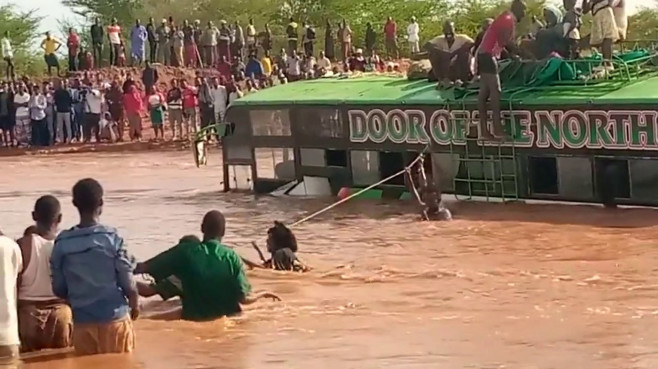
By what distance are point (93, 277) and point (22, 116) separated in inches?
1095

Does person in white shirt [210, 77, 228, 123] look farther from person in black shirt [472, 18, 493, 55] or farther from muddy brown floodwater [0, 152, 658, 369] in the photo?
person in black shirt [472, 18, 493, 55]

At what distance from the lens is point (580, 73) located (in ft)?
63.8

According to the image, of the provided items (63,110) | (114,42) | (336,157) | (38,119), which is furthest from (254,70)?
(336,157)

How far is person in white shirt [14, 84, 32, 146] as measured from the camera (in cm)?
3475

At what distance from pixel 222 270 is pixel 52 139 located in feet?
87.7

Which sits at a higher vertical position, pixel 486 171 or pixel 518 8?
pixel 518 8

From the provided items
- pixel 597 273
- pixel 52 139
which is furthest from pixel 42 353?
pixel 52 139

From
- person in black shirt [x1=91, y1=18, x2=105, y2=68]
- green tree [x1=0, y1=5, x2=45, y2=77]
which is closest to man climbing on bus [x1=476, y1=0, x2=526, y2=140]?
person in black shirt [x1=91, y1=18, x2=105, y2=68]

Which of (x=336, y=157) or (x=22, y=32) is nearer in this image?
(x=336, y=157)

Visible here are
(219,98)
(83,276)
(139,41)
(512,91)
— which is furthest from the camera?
(139,41)

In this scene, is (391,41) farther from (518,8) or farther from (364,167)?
(518,8)

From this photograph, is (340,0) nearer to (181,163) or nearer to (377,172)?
(181,163)

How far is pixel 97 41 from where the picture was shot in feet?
124

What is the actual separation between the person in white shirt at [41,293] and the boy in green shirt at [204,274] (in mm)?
820
